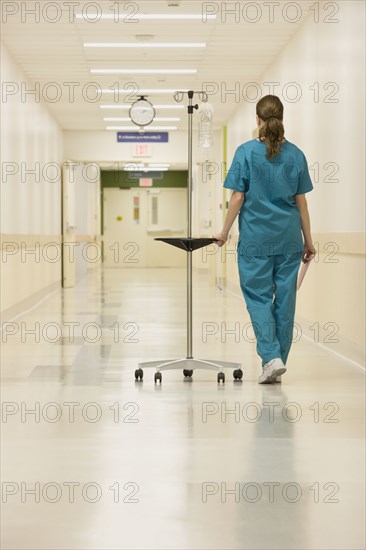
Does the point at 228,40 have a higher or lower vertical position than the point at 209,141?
higher

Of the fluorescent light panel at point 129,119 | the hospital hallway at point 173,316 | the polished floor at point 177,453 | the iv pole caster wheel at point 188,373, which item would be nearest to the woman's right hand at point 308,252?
the hospital hallway at point 173,316

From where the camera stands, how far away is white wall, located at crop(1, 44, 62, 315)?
947 cm

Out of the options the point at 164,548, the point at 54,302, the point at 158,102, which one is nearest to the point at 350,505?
the point at 164,548

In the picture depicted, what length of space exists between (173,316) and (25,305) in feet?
7.15

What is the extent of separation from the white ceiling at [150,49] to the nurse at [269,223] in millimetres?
3119

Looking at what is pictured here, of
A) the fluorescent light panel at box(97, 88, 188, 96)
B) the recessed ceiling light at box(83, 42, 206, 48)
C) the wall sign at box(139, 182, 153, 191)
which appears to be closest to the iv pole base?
the recessed ceiling light at box(83, 42, 206, 48)

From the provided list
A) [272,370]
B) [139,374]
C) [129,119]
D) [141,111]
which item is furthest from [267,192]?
[129,119]

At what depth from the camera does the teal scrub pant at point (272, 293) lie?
17.0 ft

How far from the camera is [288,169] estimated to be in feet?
16.9

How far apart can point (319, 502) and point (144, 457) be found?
84 cm

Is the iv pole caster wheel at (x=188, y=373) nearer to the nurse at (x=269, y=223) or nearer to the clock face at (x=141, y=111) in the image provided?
the nurse at (x=269, y=223)

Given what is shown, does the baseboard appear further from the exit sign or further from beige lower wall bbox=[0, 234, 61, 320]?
the exit sign

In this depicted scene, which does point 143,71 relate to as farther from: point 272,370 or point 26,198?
point 272,370

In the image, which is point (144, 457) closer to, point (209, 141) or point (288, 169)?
point (288, 169)
